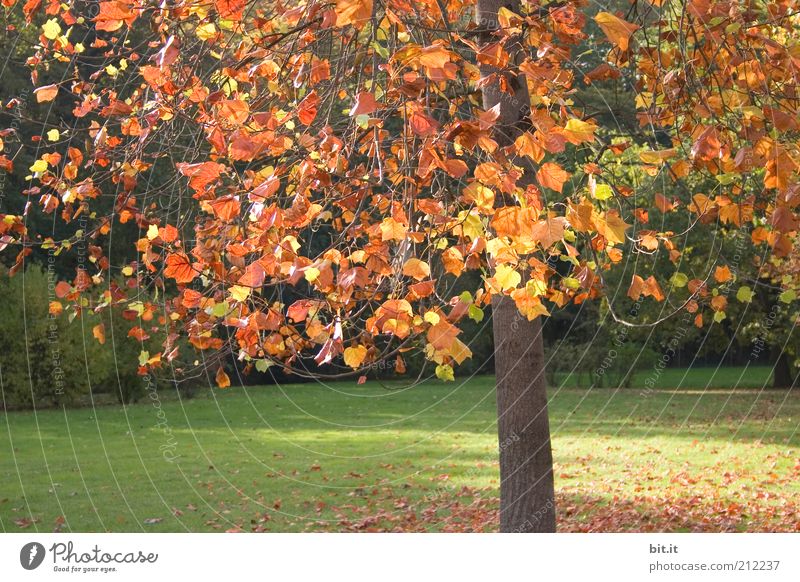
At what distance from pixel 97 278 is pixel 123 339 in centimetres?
1374

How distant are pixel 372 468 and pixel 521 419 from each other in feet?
19.3

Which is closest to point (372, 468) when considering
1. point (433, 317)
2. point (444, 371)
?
point (444, 371)

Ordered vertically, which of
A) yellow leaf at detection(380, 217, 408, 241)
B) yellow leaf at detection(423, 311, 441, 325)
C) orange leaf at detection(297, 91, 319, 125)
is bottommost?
yellow leaf at detection(423, 311, 441, 325)

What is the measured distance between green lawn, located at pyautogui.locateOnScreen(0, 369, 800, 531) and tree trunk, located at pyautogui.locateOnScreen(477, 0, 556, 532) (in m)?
2.12

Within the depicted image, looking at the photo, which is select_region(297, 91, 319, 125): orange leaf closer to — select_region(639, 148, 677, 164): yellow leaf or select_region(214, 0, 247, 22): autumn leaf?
select_region(214, 0, 247, 22): autumn leaf

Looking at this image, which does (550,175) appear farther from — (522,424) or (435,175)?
(522,424)

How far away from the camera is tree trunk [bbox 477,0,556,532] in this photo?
16.2 ft

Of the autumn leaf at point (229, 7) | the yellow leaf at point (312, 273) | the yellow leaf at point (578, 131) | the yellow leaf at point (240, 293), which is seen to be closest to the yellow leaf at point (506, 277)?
the yellow leaf at point (578, 131)

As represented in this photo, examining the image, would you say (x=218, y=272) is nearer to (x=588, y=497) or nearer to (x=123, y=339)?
(x=588, y=497)

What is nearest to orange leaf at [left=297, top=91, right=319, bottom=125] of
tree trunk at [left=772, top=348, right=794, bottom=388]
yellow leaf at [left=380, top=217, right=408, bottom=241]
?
yellow leaf at [left=380, top=217, right=408, bottom=241]

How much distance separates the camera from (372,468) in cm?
1059

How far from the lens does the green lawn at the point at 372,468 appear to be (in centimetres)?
763

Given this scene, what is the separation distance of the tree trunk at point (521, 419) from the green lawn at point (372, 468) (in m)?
2.12

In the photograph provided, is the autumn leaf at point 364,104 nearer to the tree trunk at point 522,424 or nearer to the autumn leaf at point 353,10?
the autumn leaf at point 353,10
